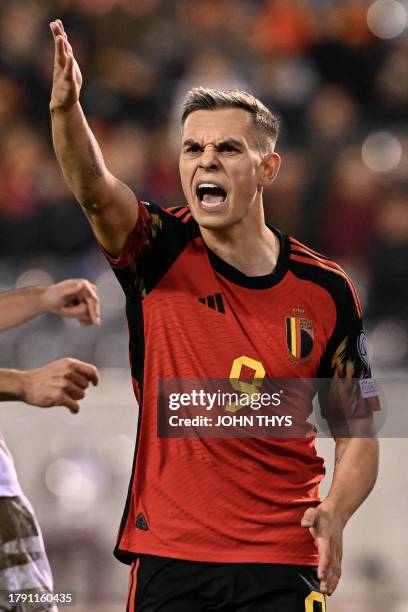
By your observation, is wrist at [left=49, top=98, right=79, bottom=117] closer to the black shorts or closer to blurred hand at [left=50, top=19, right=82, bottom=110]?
blurred hand at [left=50, top=19, right=82, bottom=110]

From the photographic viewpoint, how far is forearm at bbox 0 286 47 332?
3.05m

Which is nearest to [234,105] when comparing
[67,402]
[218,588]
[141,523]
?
[67,402]

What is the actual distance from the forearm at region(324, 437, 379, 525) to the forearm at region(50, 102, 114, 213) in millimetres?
887

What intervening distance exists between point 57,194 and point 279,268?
141 inches

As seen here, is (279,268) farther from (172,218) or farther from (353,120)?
(353,120)

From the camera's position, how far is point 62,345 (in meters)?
5.21

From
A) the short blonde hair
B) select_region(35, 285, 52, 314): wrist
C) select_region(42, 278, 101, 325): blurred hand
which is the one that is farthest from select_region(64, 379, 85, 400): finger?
the short blonde hair

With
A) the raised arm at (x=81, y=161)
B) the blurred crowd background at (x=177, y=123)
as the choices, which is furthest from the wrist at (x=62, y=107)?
the blurred crowd background at (x=177, y=123)

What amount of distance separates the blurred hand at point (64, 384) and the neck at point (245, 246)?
460 millimetres

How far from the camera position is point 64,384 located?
8.49 ft

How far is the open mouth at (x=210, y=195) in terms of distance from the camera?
2.60 m

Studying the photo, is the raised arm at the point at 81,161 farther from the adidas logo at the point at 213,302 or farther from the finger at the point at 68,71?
the adidas logo at the point at 213,302

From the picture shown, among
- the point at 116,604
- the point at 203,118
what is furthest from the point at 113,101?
the point at 203,118

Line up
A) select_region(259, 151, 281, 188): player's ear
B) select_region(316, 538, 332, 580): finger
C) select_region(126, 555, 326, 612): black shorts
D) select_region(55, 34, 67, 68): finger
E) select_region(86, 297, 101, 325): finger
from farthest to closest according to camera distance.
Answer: select_region(86, 297, 101, 325): finger, select_region(259, 151, 281, 188): player's ear, select_region(126, 555, 326, 612): black shorts, select_region(316, 538, 332, 580): finger, select_region(55, 34, 67, 68): finger
